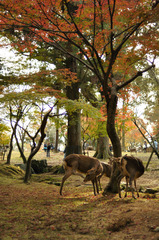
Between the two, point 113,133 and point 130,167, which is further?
point 113,133

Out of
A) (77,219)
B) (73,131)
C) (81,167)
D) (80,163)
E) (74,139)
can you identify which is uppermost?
(73,131)

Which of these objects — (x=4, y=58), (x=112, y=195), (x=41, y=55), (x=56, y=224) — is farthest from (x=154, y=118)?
(x=56, y=224)

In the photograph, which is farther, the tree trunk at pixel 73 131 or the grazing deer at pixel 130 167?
the tree trunk at pixel 73 131

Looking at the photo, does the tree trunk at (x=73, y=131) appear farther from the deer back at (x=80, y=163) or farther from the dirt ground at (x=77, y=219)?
the dirt ground at (x=77, y=219)

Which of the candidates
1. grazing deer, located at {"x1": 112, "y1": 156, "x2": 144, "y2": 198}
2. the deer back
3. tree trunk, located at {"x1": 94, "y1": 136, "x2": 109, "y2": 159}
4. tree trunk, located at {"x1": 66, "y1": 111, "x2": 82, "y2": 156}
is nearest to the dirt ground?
grazing deer, located at {"x1": 112, "y1": 156, "x2": 144, "y2": 198}

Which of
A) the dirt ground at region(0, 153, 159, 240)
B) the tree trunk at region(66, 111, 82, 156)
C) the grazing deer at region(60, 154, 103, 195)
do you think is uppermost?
the tree trunk at region(66, 111, 82, 156)

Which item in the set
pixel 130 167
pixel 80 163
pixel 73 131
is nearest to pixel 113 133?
pixel 130 167

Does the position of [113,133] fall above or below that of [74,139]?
above

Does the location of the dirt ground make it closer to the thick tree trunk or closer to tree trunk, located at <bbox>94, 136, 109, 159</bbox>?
the thick tree trunk

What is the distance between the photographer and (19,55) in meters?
12.6

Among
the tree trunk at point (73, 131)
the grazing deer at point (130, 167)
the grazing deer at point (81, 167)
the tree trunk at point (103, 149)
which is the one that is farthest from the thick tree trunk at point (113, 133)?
the tree trunk at point (103, 149)

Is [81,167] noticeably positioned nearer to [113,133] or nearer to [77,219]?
[113,133]

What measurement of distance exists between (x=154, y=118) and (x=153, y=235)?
3063 centimetres

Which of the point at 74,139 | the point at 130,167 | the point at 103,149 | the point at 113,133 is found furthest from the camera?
the point at 103,149
